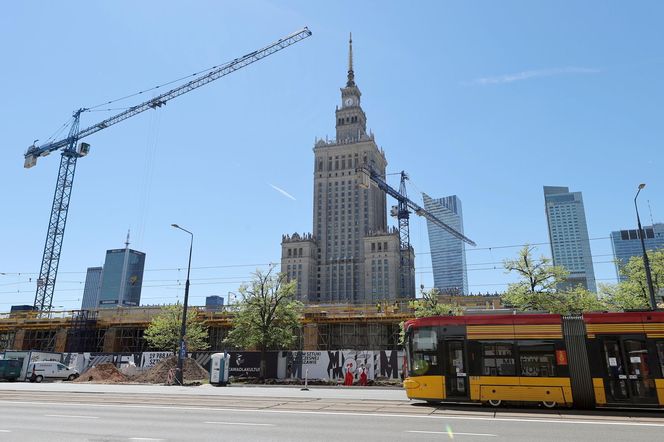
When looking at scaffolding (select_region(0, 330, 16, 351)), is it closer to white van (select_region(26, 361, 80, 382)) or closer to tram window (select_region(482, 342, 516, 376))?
white van (select_region(26, 361, 80, 382))

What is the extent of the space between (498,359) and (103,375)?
124 ft

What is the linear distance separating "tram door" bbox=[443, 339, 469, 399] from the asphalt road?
25.0 inches

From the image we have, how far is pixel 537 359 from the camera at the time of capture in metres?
17.2

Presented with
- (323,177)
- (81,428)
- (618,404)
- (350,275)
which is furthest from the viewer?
(323,177)

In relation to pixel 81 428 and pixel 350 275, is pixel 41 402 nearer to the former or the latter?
pixel 81 428

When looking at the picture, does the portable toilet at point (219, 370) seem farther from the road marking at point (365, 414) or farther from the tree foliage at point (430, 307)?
the tree foliage at point (430, 307)

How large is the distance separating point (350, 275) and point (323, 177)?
4074cm

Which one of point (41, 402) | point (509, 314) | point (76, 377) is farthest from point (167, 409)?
point (76, 377)

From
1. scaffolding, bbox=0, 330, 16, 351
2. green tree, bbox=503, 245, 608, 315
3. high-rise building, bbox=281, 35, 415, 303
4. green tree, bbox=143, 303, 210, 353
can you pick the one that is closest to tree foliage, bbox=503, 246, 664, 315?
green tree, bbox=503, 245, 608, 315

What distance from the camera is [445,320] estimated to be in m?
18.6

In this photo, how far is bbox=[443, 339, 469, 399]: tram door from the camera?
697 inches

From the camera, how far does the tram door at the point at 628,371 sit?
1617 centimetres

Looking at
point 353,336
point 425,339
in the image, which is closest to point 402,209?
point 353,336

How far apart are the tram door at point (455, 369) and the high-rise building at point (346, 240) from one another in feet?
458
